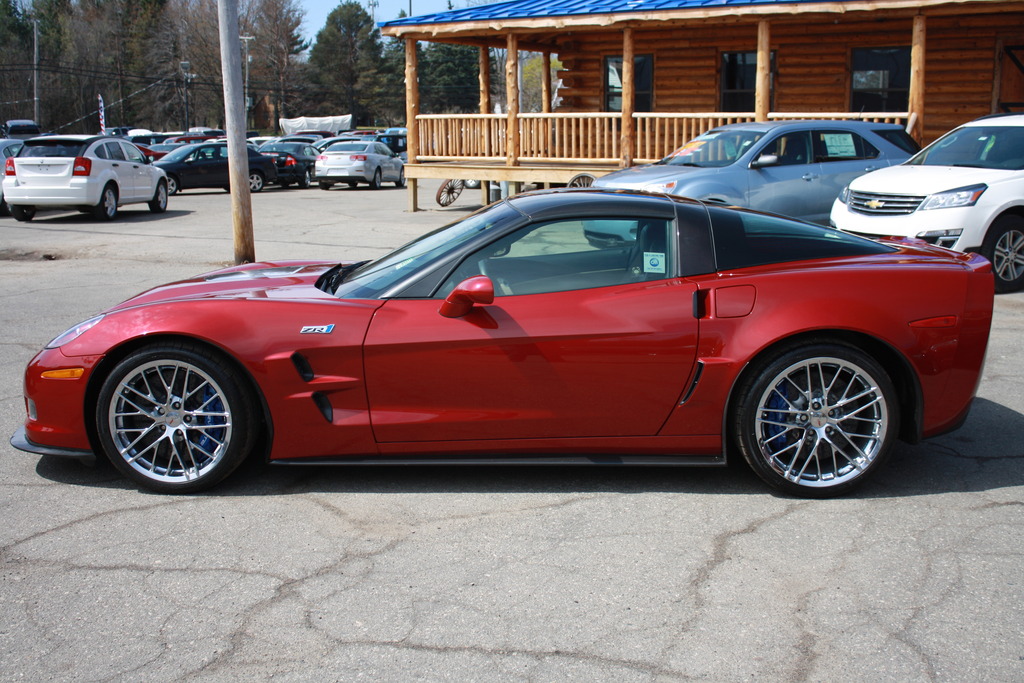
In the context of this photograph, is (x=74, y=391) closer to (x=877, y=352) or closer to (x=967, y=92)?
(x=877, y=352)

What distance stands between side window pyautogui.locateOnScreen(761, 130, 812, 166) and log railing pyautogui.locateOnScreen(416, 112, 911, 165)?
4419 mm

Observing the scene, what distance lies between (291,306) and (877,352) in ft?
8.90

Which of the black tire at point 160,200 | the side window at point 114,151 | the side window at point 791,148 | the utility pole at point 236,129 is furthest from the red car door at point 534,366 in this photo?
the black tire at point 160,200

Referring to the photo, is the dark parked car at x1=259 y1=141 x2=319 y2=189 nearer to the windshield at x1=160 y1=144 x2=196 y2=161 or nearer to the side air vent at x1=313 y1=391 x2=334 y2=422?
the windshield at x1=160 y1=144 x2=196 y2=161

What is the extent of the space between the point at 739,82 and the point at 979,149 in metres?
10.1

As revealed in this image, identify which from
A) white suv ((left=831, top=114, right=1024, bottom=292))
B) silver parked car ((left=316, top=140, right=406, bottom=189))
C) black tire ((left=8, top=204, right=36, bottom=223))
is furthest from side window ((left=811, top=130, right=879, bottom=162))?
silver parked car ((left=316, top=140, right=406, bottom=189))

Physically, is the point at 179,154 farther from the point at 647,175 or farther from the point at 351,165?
the point at 647,175

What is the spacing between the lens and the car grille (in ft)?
31.8

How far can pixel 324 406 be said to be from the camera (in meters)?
4.38

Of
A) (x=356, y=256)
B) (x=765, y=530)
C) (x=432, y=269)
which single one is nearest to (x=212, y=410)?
(x=432, y=269)

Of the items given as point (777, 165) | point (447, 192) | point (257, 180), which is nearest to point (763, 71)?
point (777, 165)

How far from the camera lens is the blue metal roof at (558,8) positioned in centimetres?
1560

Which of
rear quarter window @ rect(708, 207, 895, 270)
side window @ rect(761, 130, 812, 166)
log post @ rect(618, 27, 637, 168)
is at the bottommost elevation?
rear quarter window @ rect(708, 207, 895, 270)

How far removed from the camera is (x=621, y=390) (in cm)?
433
